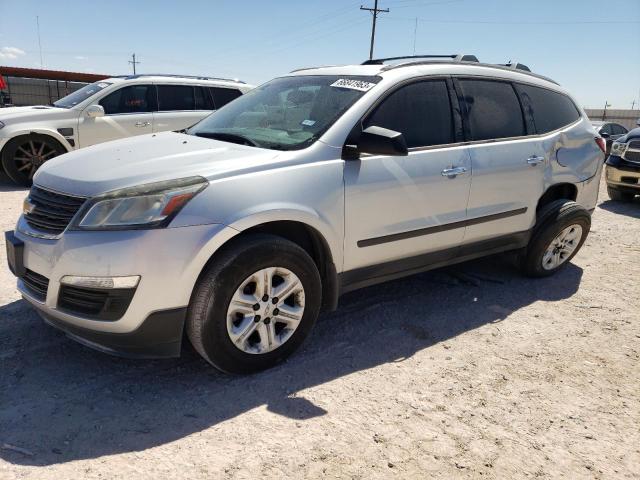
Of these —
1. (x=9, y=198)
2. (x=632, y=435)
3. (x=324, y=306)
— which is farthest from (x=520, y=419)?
(x=9, y=198)

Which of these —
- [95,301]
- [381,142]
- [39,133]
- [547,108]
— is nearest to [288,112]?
[381,142]

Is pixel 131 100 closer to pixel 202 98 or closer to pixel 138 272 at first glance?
pixel 202 98

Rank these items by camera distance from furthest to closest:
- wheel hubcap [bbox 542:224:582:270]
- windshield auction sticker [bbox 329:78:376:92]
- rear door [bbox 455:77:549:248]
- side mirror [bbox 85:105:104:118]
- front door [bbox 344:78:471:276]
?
side mirror [bbox 85:105:104:118] → wheel hubcap [bbox 542:224:582:270] → rear door [bbox 455:77:549:248] → windshield auction sticker [bbox 329:78:376:92] → front door [bbox 344:78:471:276]

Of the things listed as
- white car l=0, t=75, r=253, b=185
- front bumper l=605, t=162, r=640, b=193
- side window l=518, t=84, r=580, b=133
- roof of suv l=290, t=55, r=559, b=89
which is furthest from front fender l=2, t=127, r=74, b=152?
front bumper l=605, t=162, r=640, b=193

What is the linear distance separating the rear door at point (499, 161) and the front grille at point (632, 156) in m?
5.53

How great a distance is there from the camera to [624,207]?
8.58 metres

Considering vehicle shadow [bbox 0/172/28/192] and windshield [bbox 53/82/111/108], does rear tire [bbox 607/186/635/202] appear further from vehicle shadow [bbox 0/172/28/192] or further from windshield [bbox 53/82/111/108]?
vehicle shadow [bbox 0/172/28/192]

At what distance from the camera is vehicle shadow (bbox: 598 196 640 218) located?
806 centimetres

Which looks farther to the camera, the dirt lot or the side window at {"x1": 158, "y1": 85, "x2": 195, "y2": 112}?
the side window at {"x1": 158, "y1": 85, "x2": 195, "y2": 112}

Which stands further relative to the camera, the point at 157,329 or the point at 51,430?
the point at 157,329

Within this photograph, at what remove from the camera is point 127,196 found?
7.99 ft

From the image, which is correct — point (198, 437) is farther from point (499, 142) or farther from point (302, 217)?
point (499, 142)

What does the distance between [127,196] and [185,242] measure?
0.36 metres

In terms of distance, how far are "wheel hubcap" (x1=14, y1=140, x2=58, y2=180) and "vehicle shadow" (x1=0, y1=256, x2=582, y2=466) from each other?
508 centimetres
